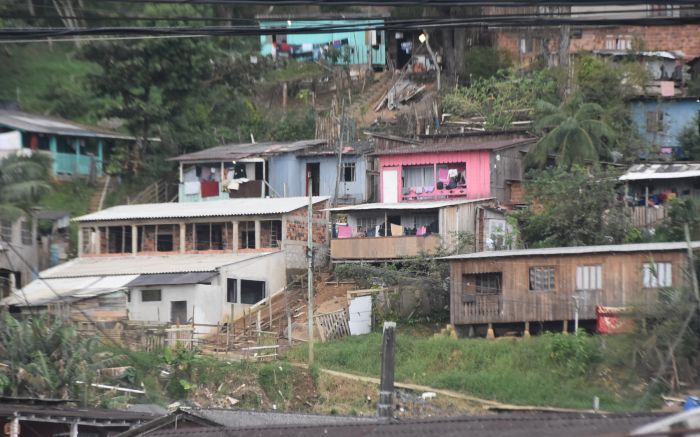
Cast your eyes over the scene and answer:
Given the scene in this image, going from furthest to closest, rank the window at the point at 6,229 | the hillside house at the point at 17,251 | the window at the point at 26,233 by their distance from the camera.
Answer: the window at the point at 26,233 → the hillside house at the point at 17,251 → the window at the point at 6,229

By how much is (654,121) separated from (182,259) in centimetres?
1662

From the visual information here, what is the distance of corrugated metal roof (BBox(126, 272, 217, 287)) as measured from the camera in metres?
34.6

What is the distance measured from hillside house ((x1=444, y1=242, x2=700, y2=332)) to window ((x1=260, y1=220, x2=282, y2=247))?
7.24 metres

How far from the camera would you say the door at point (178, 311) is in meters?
34.7

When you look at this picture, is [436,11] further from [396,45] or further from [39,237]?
[39,237]

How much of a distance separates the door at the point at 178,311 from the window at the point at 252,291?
203 cm

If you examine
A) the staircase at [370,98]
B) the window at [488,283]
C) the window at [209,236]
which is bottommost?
the window at [488,283]

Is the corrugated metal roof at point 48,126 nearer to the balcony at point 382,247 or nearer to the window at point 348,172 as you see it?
the window at point 348,172

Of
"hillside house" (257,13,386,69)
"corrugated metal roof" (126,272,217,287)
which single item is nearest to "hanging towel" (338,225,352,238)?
"corrugated metal roof" (126,272,217,287)

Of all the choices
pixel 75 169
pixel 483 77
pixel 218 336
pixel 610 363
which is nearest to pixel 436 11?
pixel 483 77

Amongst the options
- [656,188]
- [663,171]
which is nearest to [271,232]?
[656,188]

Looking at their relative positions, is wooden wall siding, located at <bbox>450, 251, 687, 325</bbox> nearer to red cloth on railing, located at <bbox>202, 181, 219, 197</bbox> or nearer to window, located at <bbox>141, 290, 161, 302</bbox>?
window, located at <bbox>141, 290, 161, 302</bbox>

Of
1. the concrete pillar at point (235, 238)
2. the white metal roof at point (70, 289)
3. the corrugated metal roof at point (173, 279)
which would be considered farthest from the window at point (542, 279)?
the white metal roof at point (70, 289)

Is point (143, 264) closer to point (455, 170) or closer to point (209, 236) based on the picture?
point (209, 236)
